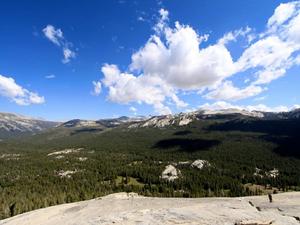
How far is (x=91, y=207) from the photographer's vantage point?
189 feet

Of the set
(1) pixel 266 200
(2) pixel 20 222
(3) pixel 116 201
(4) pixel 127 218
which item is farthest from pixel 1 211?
(1) pixel 266 200

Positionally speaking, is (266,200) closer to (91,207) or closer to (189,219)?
(189,219)

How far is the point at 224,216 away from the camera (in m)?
39.1

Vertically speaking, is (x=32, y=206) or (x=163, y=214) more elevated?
(x=163, y=214)

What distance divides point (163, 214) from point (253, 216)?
38.0 feet

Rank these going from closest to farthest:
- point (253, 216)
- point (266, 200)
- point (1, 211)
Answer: point (253, 216)
point (266, 200)
point (1, 211)

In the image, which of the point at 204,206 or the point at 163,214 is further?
the point at 204,206

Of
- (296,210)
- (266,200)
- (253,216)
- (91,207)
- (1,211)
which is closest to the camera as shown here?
(253,216)

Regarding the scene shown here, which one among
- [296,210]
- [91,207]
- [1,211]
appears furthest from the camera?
[1,211]

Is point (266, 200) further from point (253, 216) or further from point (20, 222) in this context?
point (20, 222)

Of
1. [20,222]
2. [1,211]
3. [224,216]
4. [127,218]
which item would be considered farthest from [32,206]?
[224,216]

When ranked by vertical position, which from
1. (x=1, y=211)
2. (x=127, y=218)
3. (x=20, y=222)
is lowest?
(x=1, y=211)

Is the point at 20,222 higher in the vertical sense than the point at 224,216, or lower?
lower

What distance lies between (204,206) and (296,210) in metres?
12.3
